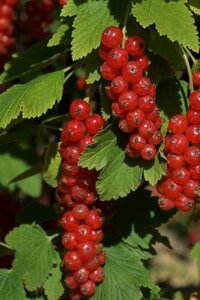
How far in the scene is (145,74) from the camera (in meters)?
2.25

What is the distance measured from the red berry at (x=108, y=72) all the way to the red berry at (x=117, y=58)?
2 centimetres

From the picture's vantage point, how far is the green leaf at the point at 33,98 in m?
2.31

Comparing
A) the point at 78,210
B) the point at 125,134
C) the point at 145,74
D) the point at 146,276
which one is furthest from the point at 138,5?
the point at 146,276

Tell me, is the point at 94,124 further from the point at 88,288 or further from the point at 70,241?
the point at 88,288

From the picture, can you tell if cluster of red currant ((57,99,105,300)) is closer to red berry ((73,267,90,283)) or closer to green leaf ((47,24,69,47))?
red berry ((73,267,90,283))

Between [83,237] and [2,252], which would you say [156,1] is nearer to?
[83,237]

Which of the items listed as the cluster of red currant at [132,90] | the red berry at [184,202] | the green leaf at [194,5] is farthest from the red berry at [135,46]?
the red berry at [184,202]

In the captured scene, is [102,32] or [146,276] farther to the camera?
[146,276]

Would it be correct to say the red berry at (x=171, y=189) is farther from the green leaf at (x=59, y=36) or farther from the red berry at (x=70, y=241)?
the green leaf at (x=59, y=36)

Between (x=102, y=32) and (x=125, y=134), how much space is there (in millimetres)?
352

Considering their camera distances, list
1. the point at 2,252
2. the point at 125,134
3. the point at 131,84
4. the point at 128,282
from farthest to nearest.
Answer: the point at 2,252 → the point at 128,282 → the point at 125,134 → the point at 131,84

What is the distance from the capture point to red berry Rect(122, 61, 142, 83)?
208 centimetres

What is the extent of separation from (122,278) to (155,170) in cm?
56

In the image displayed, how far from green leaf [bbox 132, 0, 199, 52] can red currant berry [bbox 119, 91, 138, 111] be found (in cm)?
21
